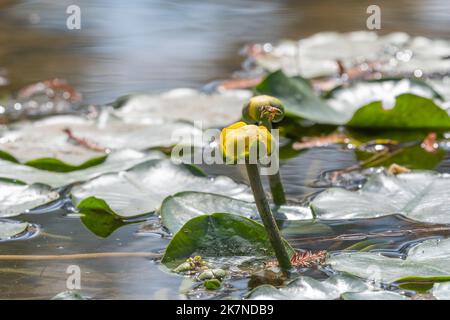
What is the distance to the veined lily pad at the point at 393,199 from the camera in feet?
5.16

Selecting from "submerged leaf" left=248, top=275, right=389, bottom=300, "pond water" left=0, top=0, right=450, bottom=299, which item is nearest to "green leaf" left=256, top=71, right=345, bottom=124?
"pond water" left=0, top=0, right=450, bottom=299

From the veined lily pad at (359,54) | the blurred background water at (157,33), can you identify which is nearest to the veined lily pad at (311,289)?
the blurred background water at (157,33)

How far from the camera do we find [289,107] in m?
2.16

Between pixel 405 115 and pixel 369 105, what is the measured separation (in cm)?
9

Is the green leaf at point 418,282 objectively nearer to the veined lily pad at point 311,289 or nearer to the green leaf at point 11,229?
the veined lily pad at point 311,289

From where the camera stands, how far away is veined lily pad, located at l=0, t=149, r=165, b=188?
1.82 m

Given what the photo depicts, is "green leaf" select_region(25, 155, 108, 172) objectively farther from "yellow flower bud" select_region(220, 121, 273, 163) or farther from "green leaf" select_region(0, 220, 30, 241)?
"yellow flower bud" select_region(220, 121, 273, 163)

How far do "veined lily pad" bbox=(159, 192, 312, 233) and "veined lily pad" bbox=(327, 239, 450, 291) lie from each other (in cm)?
24

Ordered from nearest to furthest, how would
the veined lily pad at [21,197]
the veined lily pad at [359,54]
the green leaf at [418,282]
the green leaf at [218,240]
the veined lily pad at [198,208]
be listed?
the green leaf at [418,282] < the green leaf at [218,240] < the veined lily pad at [198,208] < the veined lily pad at [21,197] < the veined lily pad at [359,54]

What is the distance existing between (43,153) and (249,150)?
0.98m

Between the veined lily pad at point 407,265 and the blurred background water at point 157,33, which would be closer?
the veined lily pad at point 407,265

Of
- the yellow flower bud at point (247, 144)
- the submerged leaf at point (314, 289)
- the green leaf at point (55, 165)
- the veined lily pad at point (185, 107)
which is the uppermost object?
the yellow flower bud at point (247, 144)

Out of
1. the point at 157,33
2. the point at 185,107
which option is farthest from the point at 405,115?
the point at 157,33
